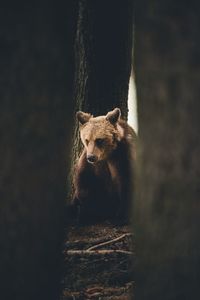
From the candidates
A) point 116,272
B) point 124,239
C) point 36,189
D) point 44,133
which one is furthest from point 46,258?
point 124,239

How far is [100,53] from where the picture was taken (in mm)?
7387

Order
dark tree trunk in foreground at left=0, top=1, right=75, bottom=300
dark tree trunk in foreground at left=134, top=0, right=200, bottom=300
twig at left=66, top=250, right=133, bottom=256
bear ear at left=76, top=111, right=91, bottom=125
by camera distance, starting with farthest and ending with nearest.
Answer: bear ear at left=76, top=111, right=91, bottom=125
twig at left=66, top=250, right=133, bottom=256
dark tree trunk in foreground at left=0, top=1, right=75, bottom=300
dark tree trunk in foreground at left=134, top=0, right=200, bottom=300

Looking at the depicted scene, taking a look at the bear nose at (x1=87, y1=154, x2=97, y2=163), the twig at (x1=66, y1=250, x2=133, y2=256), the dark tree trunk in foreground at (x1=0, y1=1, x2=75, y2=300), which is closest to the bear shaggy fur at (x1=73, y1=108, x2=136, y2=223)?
the bear nose at (x1=87, y1=154, x2=97, y2=163)

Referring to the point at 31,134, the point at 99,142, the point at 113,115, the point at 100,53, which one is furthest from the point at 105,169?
the point at 31,134

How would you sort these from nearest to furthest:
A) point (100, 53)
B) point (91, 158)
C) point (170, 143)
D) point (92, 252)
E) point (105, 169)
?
point (170, 143)
point (92, 252)
point (91, 158)
point (105, 169)
point (100, 53)

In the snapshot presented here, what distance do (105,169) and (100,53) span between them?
1.71m

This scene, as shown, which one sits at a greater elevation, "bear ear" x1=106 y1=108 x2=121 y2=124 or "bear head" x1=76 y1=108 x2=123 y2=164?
"bear ear" x1=106 y1=108 x2=121 y2=124

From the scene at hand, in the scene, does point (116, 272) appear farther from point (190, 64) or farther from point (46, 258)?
point (190, 64)

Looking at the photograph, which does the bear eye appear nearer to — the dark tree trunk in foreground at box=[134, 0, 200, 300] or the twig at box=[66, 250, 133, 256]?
the twig at box=[66, 250, 133, 256]

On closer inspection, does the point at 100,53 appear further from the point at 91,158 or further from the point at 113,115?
the point at 91,158

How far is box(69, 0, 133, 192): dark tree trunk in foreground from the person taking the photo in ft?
23.9

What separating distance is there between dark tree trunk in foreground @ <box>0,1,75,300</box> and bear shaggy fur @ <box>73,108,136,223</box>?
3.29 meters

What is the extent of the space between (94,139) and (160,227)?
12.5 feet

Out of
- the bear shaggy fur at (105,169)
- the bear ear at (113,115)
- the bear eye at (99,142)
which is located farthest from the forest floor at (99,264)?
the bear ear at (113,115)
